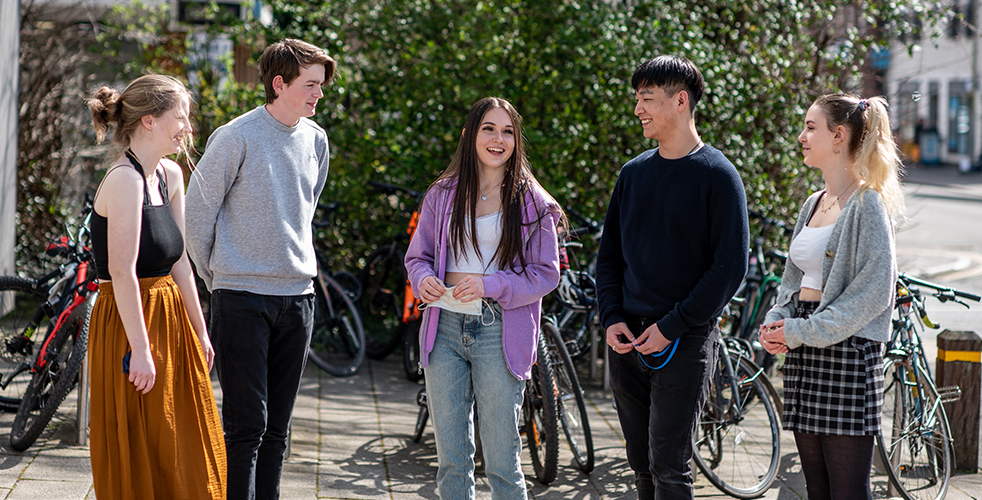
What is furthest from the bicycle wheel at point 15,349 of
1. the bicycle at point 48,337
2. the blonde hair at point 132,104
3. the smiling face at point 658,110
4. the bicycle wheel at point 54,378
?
the smiling face at point 658,110

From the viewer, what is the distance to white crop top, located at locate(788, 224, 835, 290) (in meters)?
3.11

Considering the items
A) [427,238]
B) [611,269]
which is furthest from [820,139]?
[427,238]

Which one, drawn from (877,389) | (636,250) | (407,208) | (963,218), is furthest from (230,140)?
(963,218)

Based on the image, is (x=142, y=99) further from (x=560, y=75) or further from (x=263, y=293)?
(x=560, y=75)

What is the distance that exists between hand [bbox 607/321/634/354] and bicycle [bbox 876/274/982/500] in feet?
5.88

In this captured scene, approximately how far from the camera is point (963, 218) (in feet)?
62.3

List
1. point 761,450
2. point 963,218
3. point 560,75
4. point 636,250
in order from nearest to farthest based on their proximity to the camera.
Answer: point 636,250 < point 761,450 < point 560,75 < point 963,218

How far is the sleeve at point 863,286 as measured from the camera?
292 cm

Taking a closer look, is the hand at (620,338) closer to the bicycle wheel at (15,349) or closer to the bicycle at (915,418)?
the bicycle at (915,418)

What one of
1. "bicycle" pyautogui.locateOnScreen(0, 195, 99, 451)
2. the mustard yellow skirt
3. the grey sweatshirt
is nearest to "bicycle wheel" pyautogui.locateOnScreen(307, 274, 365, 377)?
"bicycle" pyautogui.locateOnScreen(0, 195, 99, 451)

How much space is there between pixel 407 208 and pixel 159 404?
159 inches

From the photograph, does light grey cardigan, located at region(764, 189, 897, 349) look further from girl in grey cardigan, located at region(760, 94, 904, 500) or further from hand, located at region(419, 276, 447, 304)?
hand, located at region(419, 276, 447, 304)

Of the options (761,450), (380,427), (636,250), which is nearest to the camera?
(636,250)

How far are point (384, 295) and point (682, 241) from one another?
4.32 metres
